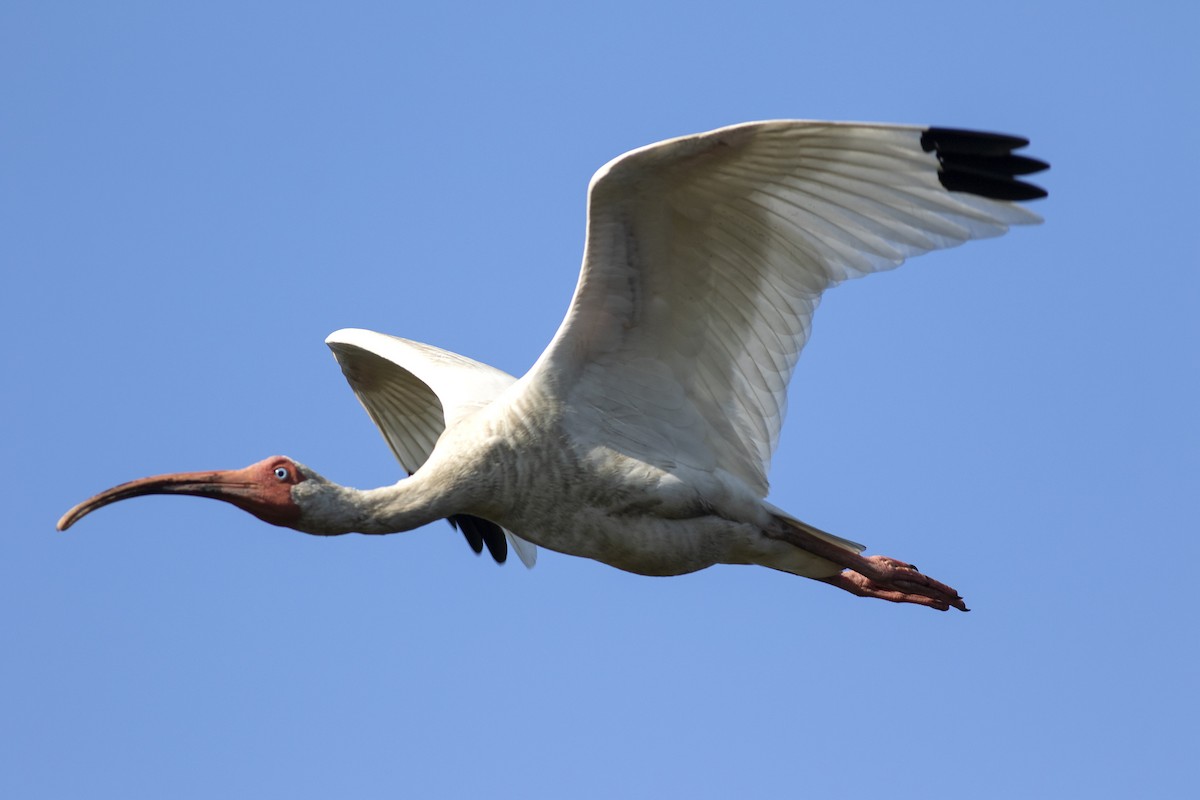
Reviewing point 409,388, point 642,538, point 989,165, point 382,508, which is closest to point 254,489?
point 382,508

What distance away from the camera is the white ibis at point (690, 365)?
10.5 metres

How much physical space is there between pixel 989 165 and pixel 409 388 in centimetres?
611

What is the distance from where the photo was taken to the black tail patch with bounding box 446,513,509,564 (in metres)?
14.9

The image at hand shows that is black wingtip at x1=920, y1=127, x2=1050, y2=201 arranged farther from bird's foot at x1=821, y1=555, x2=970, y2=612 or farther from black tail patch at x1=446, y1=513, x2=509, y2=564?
black tail patch at x1=446, y1=513, x2=509, y2=564

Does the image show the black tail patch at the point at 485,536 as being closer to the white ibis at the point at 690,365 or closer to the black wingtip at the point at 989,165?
the white ibis at the point at 690,365

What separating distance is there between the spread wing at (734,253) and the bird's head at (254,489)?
1.66 metres

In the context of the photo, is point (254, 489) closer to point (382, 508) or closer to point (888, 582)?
point (382, 508)

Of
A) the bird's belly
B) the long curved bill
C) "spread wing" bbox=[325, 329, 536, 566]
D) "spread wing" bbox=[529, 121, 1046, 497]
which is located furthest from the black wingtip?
the long curved bill

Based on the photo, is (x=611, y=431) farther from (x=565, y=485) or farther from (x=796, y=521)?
(x=796, y=521)

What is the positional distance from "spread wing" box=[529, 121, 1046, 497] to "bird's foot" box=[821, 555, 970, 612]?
3.21 feet

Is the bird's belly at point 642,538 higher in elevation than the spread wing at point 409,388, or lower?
lower

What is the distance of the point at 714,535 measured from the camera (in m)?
11.8

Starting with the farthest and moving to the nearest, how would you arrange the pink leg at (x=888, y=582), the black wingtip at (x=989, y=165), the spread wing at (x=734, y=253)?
the pink leg at (x=888, y=582) → the spread wing at (x=734, y=253) → the black wingtip at (x=989, y=165)

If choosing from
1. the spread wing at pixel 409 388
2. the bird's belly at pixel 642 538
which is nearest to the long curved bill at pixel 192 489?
the bird's belly at pixel 642 538
